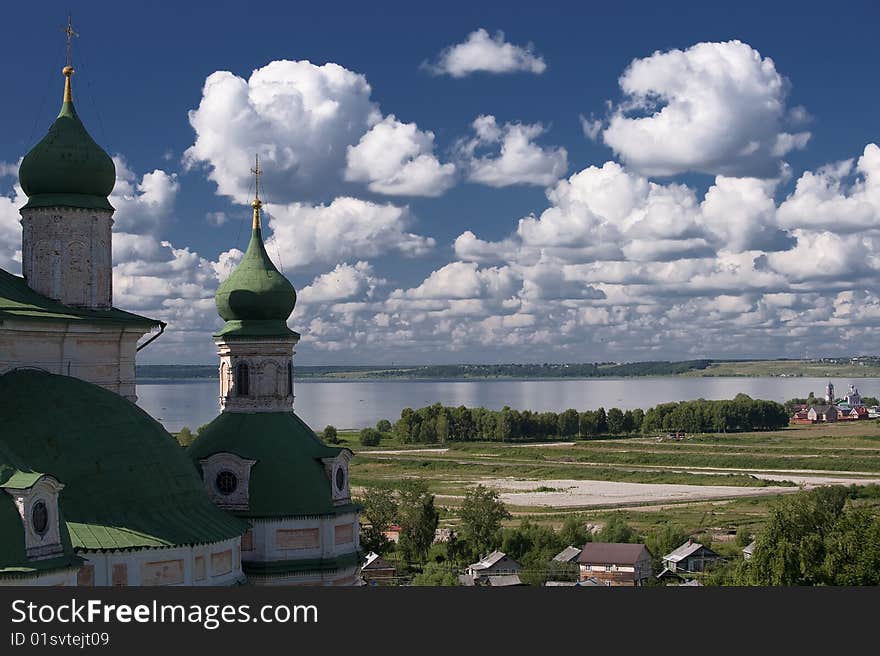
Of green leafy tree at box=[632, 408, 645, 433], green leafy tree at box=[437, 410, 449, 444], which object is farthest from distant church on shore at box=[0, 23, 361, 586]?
green leafy tree at box=[632, 408, 645, 433]

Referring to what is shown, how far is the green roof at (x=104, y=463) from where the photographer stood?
1764cm

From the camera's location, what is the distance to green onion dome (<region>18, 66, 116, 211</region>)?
21609mm

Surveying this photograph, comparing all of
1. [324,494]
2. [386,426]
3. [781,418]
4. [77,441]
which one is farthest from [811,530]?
[781,418]

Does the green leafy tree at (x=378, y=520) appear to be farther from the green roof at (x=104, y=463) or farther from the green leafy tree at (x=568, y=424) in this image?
the green leafy tree at (x=568, y=424)

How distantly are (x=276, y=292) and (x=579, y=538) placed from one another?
2576cm

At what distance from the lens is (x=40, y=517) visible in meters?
15.6

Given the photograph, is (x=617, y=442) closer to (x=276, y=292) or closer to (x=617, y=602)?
(x=276, y=292)

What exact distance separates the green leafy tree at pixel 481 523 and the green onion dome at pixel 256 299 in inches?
897

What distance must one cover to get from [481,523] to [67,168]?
27981 mm

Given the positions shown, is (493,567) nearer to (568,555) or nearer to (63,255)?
(568,555)

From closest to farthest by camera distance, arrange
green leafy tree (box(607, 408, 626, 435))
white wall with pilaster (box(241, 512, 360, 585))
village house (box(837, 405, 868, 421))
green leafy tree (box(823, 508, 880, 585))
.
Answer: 1. white wall with pilaster (box(241, 512, 360, 585))
2. green leafy tree (box(823, 508, 880, 585))
3. green leafy tree (box(607, 408, 626, 435))
4. village house (box(837, 405, 868, 421))

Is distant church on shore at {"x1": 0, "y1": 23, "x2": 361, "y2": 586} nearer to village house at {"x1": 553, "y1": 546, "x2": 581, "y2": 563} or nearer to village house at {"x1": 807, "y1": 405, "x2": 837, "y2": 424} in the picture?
village house at {"x1": 553, "y1": 546, "x2": 581, "y2": 563}

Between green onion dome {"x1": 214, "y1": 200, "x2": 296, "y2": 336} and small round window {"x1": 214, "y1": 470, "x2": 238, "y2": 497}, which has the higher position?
green onion dome {"x1": 214, "y1": 200, "x2": 296, "y2": 336}

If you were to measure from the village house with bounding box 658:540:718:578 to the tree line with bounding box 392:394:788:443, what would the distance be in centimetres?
7301
